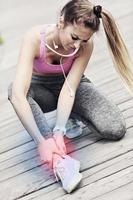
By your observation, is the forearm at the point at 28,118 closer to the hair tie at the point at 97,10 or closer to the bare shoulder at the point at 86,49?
the bare shoulder at the point at 86,49

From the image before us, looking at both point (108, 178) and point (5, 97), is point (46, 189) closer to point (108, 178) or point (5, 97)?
point (108, 178)

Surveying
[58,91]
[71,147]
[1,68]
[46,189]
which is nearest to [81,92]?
[58,91]

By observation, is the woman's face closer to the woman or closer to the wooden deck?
the woman

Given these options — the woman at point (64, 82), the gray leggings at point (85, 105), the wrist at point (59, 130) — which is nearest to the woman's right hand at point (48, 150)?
the woman at point (64, 82)

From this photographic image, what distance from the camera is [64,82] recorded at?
11.4ft

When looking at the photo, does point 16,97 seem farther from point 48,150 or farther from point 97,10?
point 97,10

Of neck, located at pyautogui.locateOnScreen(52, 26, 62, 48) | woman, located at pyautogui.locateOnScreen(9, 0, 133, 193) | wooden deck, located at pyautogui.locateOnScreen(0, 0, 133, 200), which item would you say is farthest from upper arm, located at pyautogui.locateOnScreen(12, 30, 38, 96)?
wooden deck, located at pyautogui.locateOnScreen(0, 0, 133, 200)

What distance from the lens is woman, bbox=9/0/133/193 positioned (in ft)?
9.86

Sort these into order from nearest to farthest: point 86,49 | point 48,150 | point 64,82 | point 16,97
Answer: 1. point 48,150
2. point 16,97
3. point 86,49
4. point 64,82

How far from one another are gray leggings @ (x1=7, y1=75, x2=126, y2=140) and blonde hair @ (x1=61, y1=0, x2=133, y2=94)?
24 cm

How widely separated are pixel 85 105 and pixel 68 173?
2.29 ft

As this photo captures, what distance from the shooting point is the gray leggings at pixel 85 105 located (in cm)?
332

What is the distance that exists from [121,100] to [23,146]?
763 mm

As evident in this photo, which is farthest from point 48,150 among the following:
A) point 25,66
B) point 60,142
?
point 25,66
